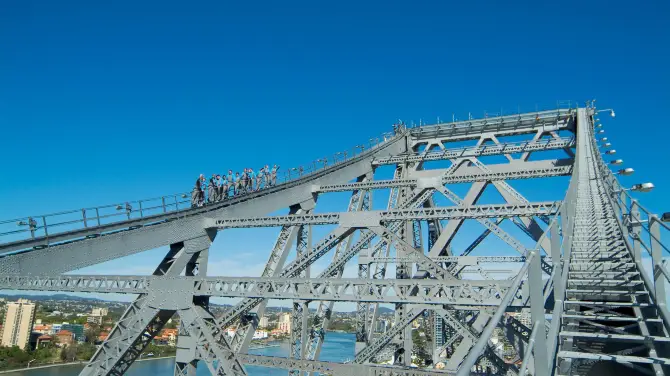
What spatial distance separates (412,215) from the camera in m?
12.6

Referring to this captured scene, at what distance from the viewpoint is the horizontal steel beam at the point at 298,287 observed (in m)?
9.44

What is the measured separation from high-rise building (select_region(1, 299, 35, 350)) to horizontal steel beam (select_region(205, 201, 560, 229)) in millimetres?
89046

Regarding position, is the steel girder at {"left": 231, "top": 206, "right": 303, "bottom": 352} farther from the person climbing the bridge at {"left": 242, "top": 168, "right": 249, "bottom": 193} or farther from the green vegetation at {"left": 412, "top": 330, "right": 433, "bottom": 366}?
the green vegetation at {"left": 412, "top": 330, "right": 433, "bottom": 366}

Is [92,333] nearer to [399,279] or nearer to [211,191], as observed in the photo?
[211,191]

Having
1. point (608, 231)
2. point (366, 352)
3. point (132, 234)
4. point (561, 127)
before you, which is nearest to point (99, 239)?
point (132, 234)

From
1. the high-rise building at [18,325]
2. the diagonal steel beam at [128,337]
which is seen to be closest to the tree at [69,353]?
the high-rise building at [18,325]

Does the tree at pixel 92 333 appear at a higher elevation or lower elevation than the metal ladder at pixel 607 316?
lower

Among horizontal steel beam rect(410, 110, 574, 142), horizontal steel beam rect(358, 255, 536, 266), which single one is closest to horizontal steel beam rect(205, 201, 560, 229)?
horizontal steel beam rect(358, 255, 536, 266)

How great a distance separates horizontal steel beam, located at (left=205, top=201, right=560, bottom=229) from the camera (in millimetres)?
11719

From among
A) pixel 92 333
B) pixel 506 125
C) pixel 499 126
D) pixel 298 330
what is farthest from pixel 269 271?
pixel 92 333

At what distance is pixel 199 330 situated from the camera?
37.9 ft

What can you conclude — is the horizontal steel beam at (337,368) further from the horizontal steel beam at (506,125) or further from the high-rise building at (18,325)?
the high-rise building at (18,325)

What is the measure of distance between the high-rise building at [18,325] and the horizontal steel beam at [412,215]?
89.0 m

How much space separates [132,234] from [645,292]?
37.4 feet
